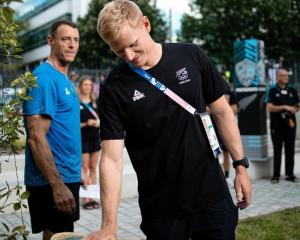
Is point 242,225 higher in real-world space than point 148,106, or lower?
lower

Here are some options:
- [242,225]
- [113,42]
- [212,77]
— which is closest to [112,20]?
[113,42]

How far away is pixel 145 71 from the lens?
252 centimetres

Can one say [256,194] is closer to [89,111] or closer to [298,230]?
[298,230]

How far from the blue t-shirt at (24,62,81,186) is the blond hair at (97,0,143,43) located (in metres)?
0.90

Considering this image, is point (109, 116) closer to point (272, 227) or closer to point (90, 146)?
point (272, 227)

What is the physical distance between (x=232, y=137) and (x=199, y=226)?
536 millimetres

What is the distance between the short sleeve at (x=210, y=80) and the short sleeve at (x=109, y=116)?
0.52 meters

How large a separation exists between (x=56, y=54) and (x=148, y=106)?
120 centimetres

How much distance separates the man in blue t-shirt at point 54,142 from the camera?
3.11 m

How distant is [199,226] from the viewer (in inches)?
102

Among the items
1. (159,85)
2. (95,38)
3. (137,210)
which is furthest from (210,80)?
(95,38)

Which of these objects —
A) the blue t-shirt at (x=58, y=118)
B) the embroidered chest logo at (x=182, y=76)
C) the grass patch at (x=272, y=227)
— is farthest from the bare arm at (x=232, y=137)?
the grass patch at (x=272, y=227)

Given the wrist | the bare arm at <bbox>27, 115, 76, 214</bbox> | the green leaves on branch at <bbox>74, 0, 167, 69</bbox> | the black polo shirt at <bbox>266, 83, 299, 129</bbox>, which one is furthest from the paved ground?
the green leaves on branch at <bbox>74, 0, 167, 69</bbox>

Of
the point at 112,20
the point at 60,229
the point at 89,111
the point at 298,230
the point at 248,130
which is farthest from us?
the point at 248,130
